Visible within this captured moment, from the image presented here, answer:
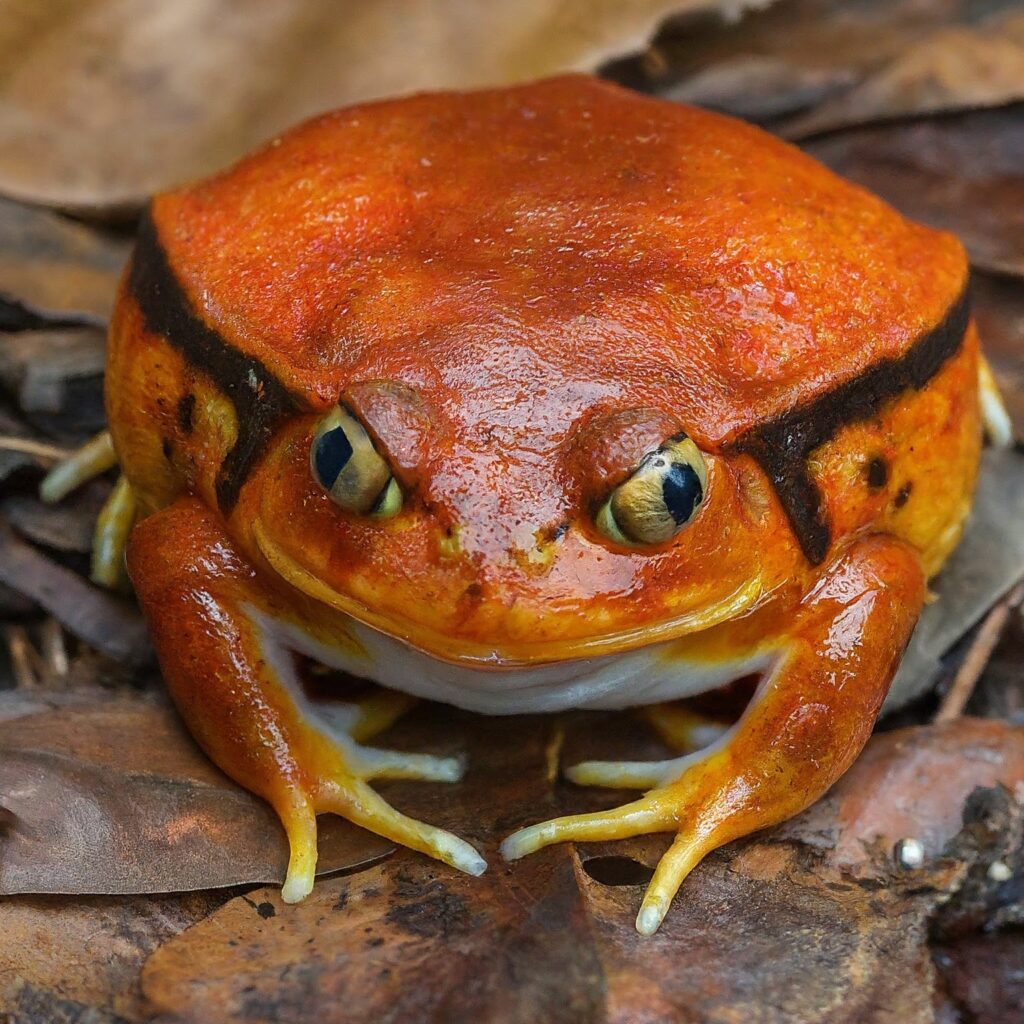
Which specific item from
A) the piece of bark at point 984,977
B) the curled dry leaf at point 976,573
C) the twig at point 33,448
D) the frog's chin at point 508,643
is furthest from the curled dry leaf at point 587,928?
the twig at point 33,448

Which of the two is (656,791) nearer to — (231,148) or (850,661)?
(850,661)

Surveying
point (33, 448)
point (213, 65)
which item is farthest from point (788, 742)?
point (213, 65)

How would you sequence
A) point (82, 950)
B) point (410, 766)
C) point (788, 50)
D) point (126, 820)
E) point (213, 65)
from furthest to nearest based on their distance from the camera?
point (788, 50) → point (213, 65) → point (410, 766) → point (126, 820) → point (82, 950)

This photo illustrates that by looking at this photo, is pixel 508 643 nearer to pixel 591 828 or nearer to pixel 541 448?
pixel 541 448

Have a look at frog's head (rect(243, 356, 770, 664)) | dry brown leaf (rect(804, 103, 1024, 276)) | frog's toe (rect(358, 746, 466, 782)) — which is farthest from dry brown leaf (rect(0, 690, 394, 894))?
dry brown leaf (rect(804, 103, 1024, 276))

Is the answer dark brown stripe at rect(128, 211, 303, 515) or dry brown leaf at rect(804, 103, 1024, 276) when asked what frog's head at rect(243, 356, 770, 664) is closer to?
dark brown stripe at rect(128, 211, 303, 515)

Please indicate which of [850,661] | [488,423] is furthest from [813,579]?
[488,423]

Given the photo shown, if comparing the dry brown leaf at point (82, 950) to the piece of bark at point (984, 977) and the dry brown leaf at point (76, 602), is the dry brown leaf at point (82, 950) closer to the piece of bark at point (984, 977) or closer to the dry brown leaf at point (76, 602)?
the dry brown leaf at point (76, 602)
